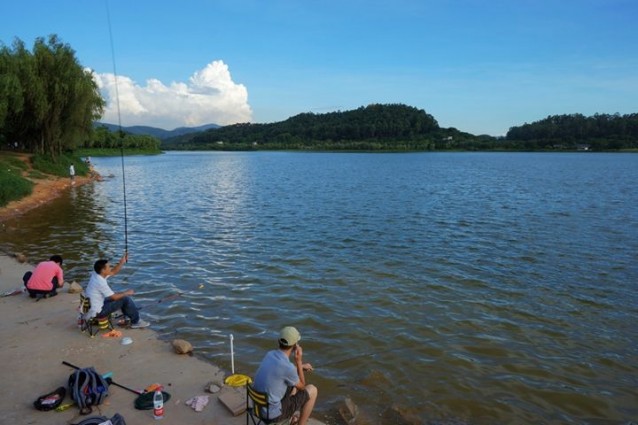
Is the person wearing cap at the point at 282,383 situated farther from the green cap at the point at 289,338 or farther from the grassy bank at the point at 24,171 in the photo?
the grassy bank at the point at 24,171

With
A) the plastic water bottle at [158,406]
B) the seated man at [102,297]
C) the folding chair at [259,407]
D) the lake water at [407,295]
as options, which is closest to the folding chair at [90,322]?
the seated man at [102,297]

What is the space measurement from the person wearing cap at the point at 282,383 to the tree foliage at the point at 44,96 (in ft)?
138

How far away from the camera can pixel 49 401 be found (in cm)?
766

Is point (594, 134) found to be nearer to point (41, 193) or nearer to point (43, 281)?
point (41, 193)

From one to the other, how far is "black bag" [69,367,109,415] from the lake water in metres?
1.91

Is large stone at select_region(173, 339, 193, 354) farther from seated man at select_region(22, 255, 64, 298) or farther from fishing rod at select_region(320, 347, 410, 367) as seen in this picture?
seated man at select_region(22, 255, 64, 298)

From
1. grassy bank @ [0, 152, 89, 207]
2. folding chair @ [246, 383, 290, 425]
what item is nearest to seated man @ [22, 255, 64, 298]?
folding chair @ [246, 383, 290, 425]

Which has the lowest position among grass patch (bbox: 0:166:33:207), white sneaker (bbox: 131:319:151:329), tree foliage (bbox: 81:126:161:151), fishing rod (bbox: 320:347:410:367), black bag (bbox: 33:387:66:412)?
fishing rod (bbox: 320:347:410:367)

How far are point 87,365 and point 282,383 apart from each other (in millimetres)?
4967

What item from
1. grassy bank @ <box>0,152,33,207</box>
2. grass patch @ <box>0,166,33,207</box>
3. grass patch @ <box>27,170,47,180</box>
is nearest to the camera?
grass patch @ <box>0,166,33,207</box>

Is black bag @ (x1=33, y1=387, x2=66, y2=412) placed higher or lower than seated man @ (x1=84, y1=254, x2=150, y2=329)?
lower

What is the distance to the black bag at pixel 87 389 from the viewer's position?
765cm

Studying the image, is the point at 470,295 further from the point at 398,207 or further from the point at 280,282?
the point at 398,207

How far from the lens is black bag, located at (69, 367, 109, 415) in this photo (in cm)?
765
